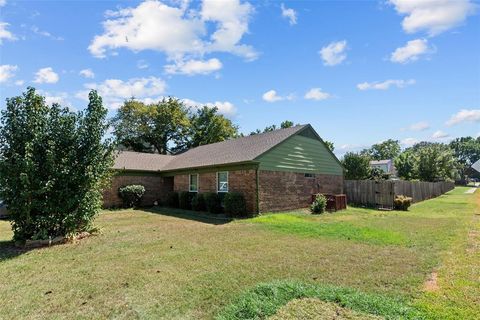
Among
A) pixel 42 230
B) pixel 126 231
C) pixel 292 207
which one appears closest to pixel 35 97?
pixel 42 230

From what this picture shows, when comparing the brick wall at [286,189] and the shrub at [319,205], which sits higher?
the brick wall at [286,189]

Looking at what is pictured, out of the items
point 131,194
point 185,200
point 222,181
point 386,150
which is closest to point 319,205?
point 222,181

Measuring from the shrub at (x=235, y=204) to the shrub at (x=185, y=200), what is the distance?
4.55 m

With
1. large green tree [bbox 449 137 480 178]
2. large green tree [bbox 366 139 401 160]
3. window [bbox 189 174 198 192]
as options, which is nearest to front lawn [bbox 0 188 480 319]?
window [bbox 189 174 198 192]

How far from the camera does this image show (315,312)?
4109 millimetres

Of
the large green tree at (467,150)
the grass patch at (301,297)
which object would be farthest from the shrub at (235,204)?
the large green tree at (467,150)

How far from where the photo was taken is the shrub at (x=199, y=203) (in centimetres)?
1709

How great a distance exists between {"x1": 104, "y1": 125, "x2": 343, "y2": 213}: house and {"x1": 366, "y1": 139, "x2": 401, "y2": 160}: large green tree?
66315 mm

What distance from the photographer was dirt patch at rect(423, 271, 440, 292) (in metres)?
4.90

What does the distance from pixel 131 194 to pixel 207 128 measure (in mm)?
21163

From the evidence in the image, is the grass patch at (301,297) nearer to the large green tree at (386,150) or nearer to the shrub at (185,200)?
the shrub at (185,200)

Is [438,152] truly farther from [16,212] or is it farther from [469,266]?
[16,212]

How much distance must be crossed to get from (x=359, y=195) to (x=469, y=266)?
1517 cm

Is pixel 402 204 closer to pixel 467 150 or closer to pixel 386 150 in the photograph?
pixel 386 150
